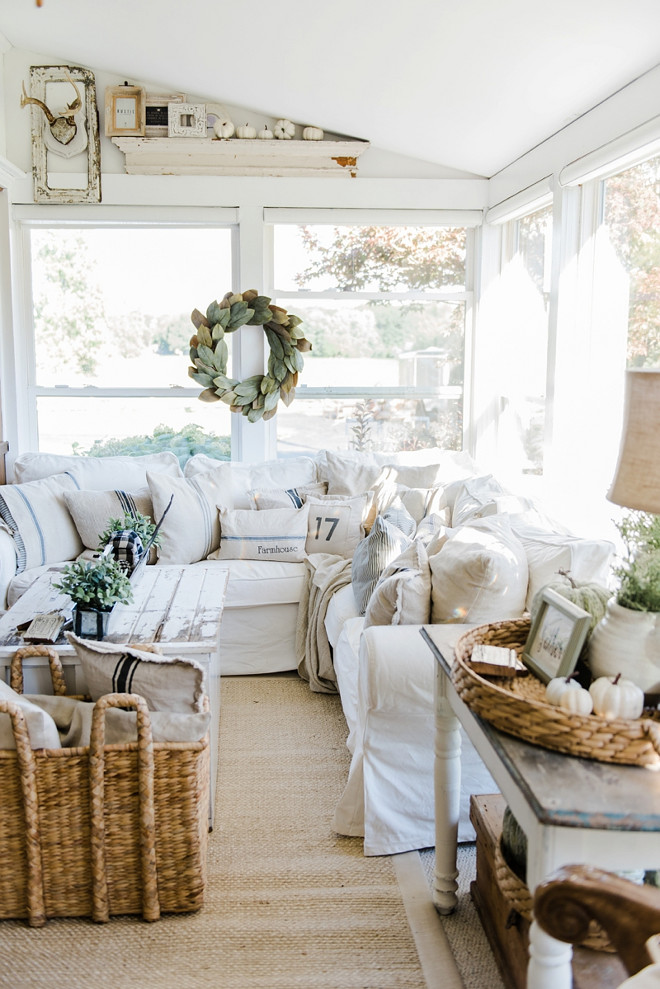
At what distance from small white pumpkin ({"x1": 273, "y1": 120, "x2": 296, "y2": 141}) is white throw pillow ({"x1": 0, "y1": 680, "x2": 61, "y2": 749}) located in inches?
146

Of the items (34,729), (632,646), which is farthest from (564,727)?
(34,729)

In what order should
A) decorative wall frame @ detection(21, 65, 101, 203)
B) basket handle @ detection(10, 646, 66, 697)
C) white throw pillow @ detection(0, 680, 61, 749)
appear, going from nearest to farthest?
white throw pillow @ detection(0, 680, 61, 749)
basket handle @ detection(10, 646, 66, 697)
decorative wall frame @ detection(21, 65, 101, 203)

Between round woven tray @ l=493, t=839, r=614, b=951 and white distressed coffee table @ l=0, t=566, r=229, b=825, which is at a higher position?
white distressed coffee table @ l=0, t=566, r=229, b=825

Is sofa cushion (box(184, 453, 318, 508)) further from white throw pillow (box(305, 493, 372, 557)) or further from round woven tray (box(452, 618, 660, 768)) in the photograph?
round woven tray (box(452, 618, 660, 768))

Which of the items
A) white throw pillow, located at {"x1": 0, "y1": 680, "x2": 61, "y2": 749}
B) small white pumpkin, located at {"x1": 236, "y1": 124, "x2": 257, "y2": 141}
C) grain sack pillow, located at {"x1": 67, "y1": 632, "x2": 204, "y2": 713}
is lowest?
white throw pillow, located at {"x1": 0, "y1": 680, "x2": 61, "y2": 749}

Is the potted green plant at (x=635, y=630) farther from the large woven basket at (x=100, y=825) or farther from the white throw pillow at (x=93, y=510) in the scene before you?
the white throw pillow at (x=93, y=510)

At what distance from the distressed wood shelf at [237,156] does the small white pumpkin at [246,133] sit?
3 centimetres

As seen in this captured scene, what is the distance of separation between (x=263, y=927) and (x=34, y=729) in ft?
2.46

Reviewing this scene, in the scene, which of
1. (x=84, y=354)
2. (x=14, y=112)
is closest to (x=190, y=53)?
(x=14, y=112)

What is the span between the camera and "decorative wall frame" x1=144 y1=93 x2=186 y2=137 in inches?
190

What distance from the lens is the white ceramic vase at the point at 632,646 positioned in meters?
1.53

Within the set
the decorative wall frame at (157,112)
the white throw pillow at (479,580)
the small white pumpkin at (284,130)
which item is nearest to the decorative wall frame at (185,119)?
the decorative wall frame at (157,112)

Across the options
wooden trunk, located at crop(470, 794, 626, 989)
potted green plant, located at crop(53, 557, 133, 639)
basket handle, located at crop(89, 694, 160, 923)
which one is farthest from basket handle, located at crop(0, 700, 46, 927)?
wooden trunk, located at crop(470, 794, 626, 989)

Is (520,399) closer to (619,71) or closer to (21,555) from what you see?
(619,71)
